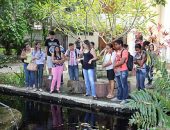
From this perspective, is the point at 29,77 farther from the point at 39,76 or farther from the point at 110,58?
the point at 110,58

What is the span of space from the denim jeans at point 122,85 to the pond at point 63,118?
0.83 metres

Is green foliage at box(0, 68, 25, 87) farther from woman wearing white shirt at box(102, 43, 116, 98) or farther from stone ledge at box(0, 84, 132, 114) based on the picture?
woman wearing white shirt at box(102, 43, 116, 98)

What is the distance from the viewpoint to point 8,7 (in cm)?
1015

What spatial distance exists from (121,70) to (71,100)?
1.81m

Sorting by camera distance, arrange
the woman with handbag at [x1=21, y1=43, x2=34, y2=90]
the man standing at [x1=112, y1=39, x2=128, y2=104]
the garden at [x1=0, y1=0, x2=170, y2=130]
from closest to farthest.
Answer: the garden at [x1=0, y1=0, x2=170, y2=130], the man standing at [x1=112, y1=39, x2=128, y2=104], the woman with handbag at [x1=21, y1=43, x2=34, y2=90]

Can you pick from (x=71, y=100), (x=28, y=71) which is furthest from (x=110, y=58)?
(x=28, y=71)

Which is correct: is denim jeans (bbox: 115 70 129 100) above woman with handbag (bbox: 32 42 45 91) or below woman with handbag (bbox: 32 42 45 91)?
below

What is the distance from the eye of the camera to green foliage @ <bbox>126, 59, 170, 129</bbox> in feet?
16.1

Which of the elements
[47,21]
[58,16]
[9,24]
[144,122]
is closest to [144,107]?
[144,122]

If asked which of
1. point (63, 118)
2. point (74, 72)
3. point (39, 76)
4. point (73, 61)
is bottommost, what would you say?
point (63, 118)

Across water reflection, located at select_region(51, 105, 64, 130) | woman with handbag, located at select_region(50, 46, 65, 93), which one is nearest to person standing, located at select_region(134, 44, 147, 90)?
woman with handbag, located at select_region(50, 46, 65, 93)

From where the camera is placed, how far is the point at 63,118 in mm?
10594

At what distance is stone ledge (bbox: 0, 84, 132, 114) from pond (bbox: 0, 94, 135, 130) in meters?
0.18

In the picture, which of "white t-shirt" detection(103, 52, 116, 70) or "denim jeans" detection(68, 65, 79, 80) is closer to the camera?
"white t-shirt" detection(103, 52, 116, 70)
